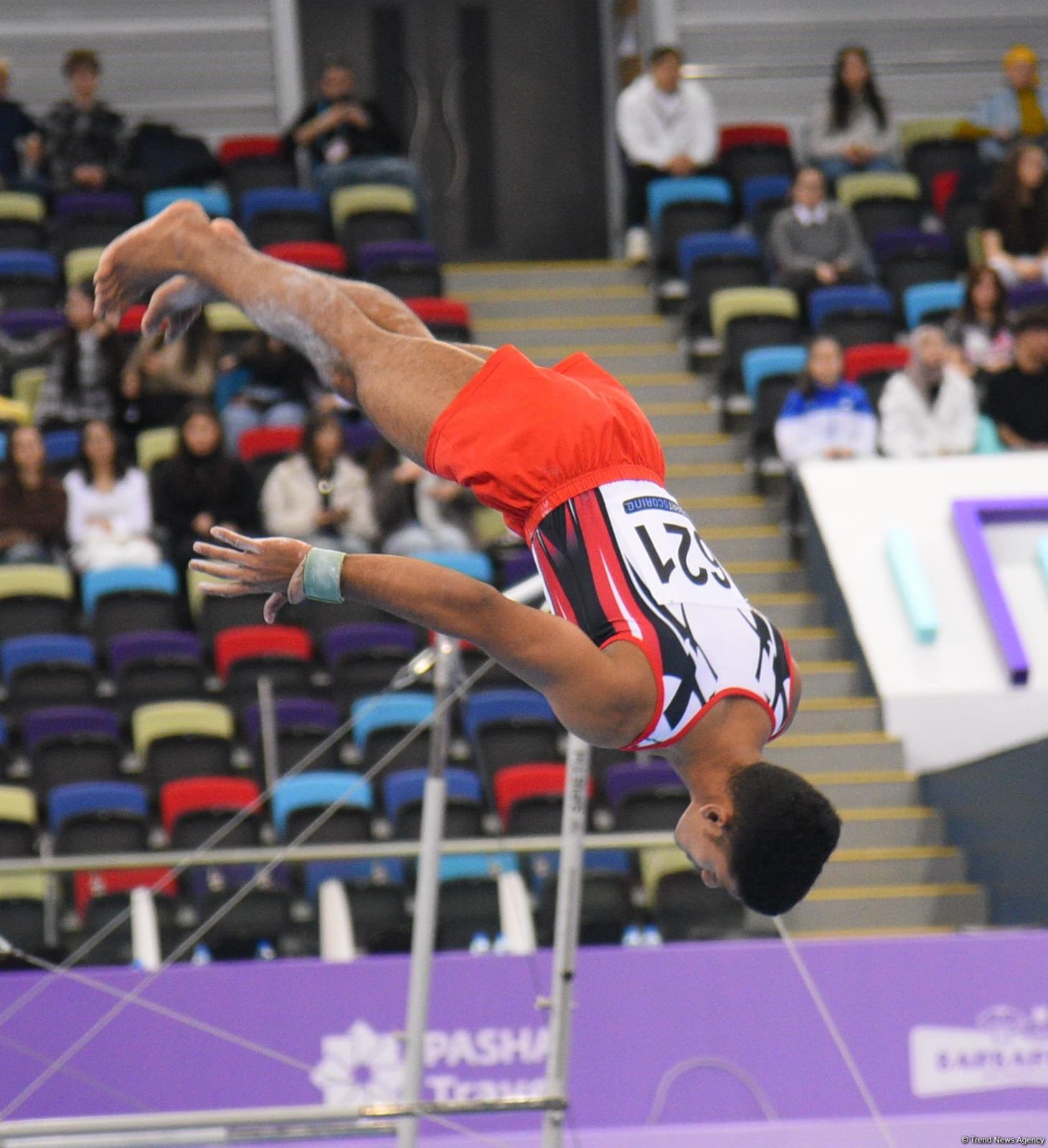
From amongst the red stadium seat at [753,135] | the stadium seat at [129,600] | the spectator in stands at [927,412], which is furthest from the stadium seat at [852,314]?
the stadium seat at [129,600]

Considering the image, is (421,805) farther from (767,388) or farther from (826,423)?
(767,388)

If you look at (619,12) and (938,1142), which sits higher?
(619,12)

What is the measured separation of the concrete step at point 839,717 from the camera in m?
8.92

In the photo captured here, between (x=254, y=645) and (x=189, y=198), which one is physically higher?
(x=189, y=198)

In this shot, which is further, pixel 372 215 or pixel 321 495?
pixel 372 215

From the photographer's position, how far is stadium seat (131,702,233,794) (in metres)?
7.84

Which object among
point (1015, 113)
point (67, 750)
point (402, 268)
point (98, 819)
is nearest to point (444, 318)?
point (402, 268)

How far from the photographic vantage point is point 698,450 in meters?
10.4

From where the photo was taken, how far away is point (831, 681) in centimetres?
915

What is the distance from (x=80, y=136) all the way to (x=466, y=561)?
4.07 metres

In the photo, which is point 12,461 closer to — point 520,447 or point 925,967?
point 925,967

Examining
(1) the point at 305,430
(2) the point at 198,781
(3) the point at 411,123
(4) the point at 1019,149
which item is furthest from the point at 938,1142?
(3) the point at 411,123

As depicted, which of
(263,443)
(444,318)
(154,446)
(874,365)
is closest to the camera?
(154,446)

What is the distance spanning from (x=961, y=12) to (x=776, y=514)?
527 centimetres
